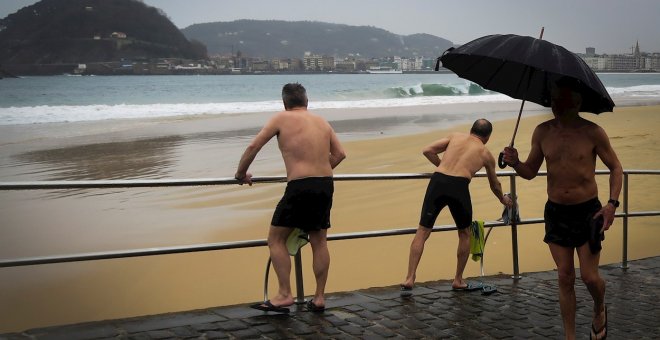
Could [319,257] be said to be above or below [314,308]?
above

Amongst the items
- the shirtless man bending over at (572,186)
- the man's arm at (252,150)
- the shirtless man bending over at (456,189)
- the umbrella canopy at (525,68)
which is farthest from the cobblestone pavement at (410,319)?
the umbrella canopy at (525,68)

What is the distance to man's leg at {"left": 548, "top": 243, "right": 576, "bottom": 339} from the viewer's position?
14.0 feet

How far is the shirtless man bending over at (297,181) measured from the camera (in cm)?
496

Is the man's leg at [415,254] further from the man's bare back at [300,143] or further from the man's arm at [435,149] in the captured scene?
the man's bare back at [300,143]

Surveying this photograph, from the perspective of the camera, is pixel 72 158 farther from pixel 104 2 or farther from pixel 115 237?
pixel 104 2

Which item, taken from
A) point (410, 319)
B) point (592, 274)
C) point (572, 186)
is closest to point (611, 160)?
point (572, 186)

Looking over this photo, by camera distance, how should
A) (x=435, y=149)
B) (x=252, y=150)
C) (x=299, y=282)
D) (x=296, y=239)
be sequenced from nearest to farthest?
(x=252, y=150), (x=296, y=239), (x=299, y=282), (x=435, y=149)

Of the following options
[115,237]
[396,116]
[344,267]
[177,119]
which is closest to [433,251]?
[344,267]

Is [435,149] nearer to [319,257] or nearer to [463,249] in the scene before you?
[463,249]

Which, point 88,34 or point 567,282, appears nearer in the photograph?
point 567,282

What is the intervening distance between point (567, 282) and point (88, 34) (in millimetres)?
93254

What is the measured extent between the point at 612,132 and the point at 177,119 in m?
18.4

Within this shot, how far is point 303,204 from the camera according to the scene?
4.97 meters

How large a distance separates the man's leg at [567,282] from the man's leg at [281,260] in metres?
1.84
